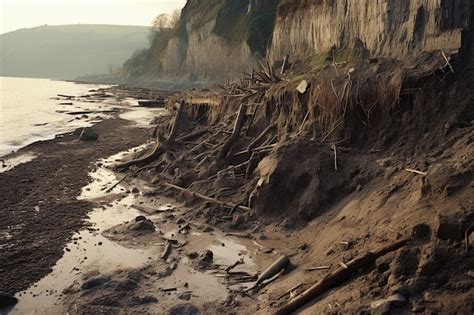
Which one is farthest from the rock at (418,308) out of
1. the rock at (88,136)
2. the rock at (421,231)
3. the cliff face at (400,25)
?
the rock at (88,136)

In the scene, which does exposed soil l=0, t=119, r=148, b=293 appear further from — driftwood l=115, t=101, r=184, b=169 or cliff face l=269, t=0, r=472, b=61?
cliff face l=269, t=0, r=472, b=61

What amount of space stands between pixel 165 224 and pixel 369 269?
5.39 m

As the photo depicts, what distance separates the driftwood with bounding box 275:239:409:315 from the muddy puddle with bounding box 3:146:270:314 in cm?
122

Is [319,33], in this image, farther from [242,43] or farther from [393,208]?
[242,43]

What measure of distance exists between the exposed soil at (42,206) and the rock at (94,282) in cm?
103

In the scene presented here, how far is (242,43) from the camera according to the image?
176ft

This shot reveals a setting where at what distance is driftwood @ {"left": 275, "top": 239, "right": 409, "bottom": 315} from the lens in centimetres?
586

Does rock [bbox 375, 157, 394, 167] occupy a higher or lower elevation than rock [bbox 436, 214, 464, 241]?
higher

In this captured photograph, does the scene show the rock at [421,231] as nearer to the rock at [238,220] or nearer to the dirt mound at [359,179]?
the dirt mound at [359,179]

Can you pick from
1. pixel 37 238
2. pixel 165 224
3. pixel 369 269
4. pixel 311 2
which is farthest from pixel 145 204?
pixel 311 2

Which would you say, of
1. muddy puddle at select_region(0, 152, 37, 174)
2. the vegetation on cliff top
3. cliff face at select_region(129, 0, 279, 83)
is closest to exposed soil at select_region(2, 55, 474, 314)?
muddy puddle at select_region(0, 152, 37, 174)

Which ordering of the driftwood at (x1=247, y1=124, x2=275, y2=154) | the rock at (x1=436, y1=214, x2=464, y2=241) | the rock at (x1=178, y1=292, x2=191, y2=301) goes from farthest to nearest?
the driftwood at (x1=247, y1=124, x2=275, y2=154)
the rock at (x1=178, y1=292, x2=191, y2=301)
the rock at (x1=436, y1=214, x2=464, y2=241)

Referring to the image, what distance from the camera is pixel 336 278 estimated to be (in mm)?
5969

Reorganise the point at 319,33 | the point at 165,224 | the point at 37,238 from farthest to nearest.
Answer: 1. the point at 319,33
2. the point at 165,224
3. the point at 37,238
